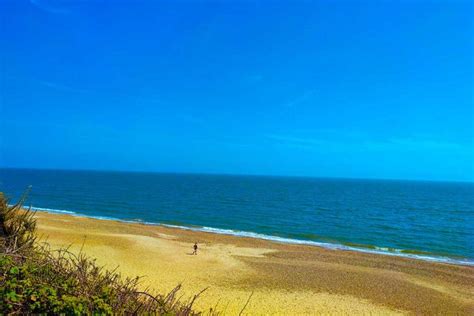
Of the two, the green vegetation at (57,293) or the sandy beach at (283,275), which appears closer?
the green vegetation at (57,293)

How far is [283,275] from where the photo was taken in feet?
74.4

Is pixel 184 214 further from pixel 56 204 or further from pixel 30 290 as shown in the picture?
pixel 30 290

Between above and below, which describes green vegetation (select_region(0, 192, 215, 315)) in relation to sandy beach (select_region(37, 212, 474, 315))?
above

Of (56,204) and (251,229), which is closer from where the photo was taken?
(251,229)

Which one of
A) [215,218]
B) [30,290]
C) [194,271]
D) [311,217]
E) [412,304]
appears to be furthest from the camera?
[311,217]

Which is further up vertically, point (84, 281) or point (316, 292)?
point (84, 281)

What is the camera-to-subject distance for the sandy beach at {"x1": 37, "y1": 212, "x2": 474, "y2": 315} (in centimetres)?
1806

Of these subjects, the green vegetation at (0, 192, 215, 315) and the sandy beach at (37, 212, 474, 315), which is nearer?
the green vegetation at (0, 192, 215, 315)

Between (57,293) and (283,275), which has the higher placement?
(57,293)

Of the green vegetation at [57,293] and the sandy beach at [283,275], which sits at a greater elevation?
the green vegetation at [57,293]

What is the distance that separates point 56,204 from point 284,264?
5454 centimetres

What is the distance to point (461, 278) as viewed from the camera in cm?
2539

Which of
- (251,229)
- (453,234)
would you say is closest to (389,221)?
(453,234)

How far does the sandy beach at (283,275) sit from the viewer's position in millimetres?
18062
